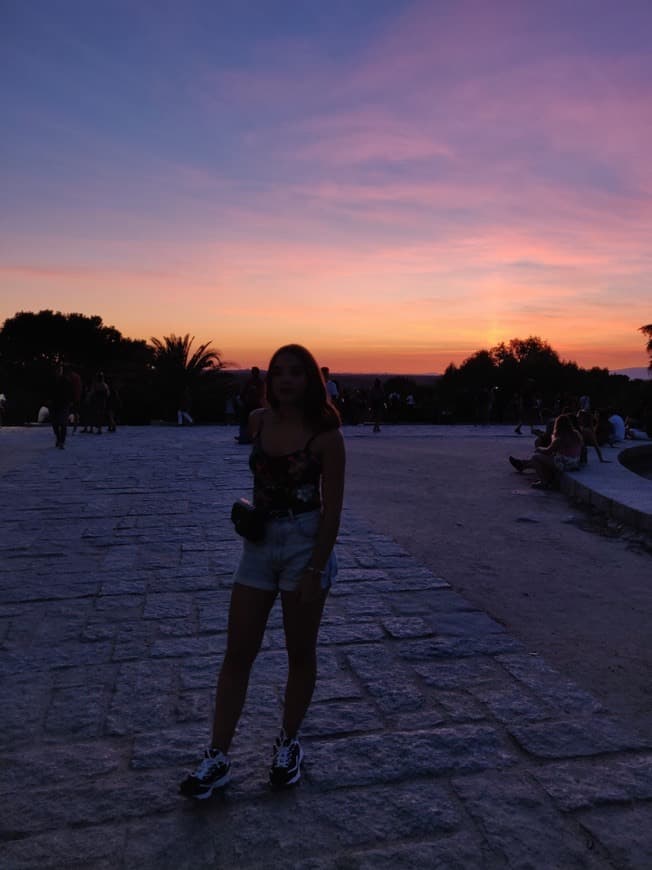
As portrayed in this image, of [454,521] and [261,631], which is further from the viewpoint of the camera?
[454,521]

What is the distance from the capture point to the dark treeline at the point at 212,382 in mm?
32438

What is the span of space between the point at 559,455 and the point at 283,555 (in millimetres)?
9717

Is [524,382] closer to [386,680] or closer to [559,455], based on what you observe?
[559,455]

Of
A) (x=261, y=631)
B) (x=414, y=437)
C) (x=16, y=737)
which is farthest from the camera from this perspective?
(x=414, y=437)

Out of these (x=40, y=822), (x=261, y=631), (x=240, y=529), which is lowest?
(x=40, y=822)

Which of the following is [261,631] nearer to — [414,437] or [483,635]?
[483,635]

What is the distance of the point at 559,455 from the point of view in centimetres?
1166

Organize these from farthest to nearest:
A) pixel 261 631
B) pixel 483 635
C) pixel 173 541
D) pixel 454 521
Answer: pixel 454 521 → pixel 173 541 → pixel 483 635 → pixel 261 631

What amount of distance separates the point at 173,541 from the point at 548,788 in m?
5.04

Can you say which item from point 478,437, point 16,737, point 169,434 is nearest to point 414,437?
point 478,437

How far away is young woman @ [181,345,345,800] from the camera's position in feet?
9.21

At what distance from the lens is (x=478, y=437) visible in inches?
880

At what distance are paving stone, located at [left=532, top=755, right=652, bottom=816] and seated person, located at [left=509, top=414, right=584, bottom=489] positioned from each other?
8684mm

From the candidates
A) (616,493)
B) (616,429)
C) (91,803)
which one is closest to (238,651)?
(91,803)
